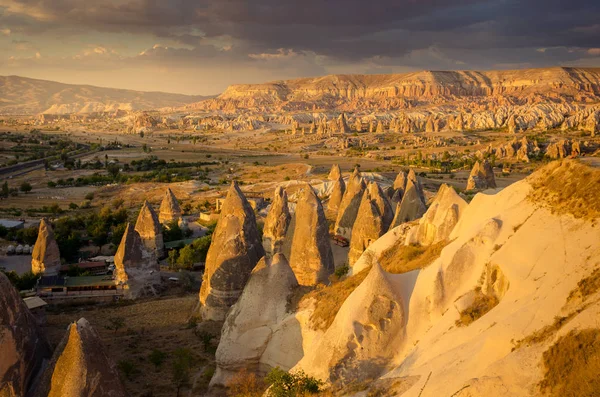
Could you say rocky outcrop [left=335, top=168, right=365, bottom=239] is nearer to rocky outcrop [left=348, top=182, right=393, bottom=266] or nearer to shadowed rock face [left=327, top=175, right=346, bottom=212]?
shadowed rock face [left=327, top=175, right=346, bottom=212]

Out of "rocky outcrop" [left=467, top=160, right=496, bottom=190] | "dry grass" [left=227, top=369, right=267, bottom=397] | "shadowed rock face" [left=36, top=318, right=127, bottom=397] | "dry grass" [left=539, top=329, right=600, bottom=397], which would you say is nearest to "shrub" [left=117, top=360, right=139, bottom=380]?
"dry grass" [left=227, top=369, right=267, bottom=397]

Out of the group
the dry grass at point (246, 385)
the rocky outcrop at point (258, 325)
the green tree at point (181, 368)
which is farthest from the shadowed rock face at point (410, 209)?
the dry grass at point (246, 385)

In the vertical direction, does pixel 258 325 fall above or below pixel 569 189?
below

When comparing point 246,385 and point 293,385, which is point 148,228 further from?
point 293,385

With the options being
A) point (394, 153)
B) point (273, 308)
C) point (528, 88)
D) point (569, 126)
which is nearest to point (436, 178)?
point (394, 153)

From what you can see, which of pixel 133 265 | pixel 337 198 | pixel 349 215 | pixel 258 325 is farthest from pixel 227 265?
pixel 337 198

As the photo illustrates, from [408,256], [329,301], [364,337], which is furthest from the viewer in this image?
[408,256]
